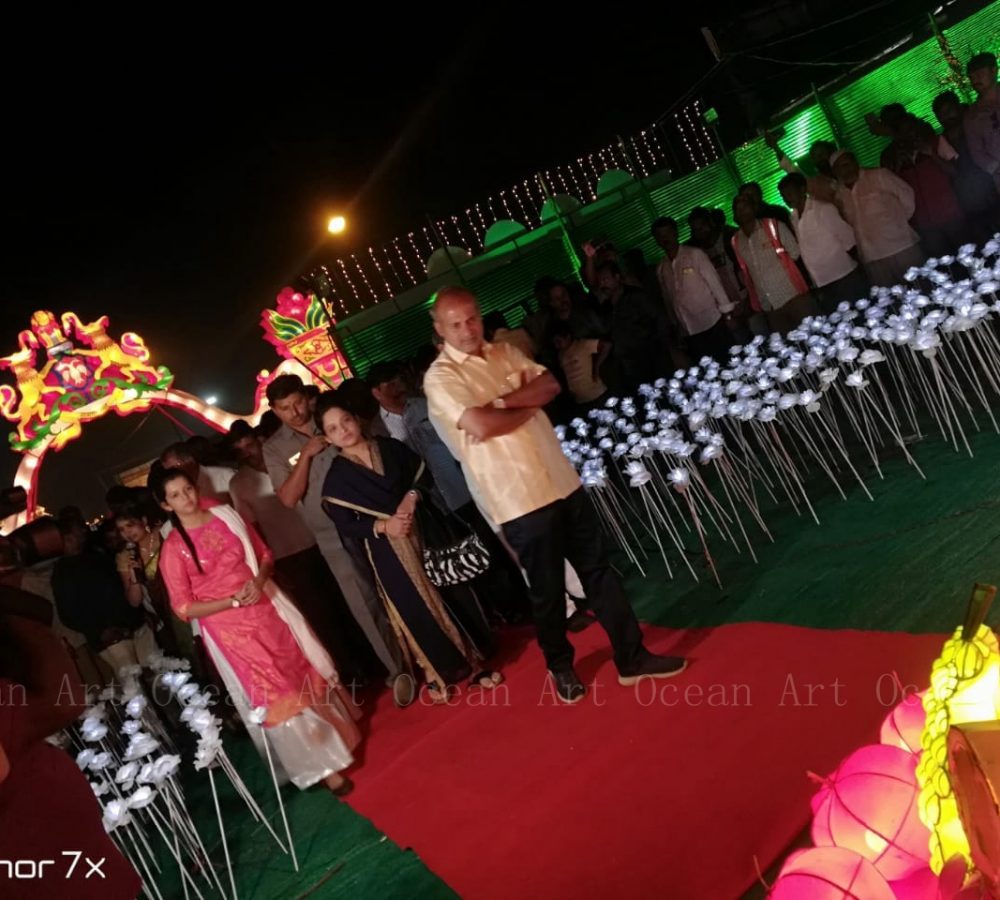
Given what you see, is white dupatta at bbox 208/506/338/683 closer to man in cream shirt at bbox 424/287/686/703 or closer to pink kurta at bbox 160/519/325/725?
pink kurta at bbox 160/519/325/725

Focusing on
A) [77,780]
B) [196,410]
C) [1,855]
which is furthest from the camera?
[196,410]

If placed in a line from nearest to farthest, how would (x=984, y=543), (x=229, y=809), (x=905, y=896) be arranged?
(x=905, y=896) → (x=984, y=543) → (x=229, y=809)

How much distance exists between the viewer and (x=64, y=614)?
5078 mm

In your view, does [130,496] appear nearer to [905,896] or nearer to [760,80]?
[905,896]

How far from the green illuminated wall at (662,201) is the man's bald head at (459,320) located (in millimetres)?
7569

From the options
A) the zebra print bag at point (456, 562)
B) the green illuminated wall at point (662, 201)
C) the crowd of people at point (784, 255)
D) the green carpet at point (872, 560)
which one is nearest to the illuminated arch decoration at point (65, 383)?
the green illuminated wall at point (662, 201)

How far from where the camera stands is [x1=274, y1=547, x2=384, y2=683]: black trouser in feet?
16.5

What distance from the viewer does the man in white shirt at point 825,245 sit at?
5.64 meters

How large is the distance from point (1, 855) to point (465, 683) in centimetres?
277

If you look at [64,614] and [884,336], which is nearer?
[884,336]

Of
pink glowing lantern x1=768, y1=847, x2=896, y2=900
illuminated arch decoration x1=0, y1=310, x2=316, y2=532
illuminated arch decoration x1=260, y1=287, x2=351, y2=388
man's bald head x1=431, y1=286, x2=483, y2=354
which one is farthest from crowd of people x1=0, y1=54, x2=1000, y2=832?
illuminated arch decoration x1=0, y1=310, x2=316, y2=532

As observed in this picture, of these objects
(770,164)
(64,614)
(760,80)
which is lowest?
(64,614)

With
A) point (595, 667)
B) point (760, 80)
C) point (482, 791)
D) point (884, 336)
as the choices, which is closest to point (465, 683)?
point (595, 667)

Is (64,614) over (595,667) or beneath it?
over
